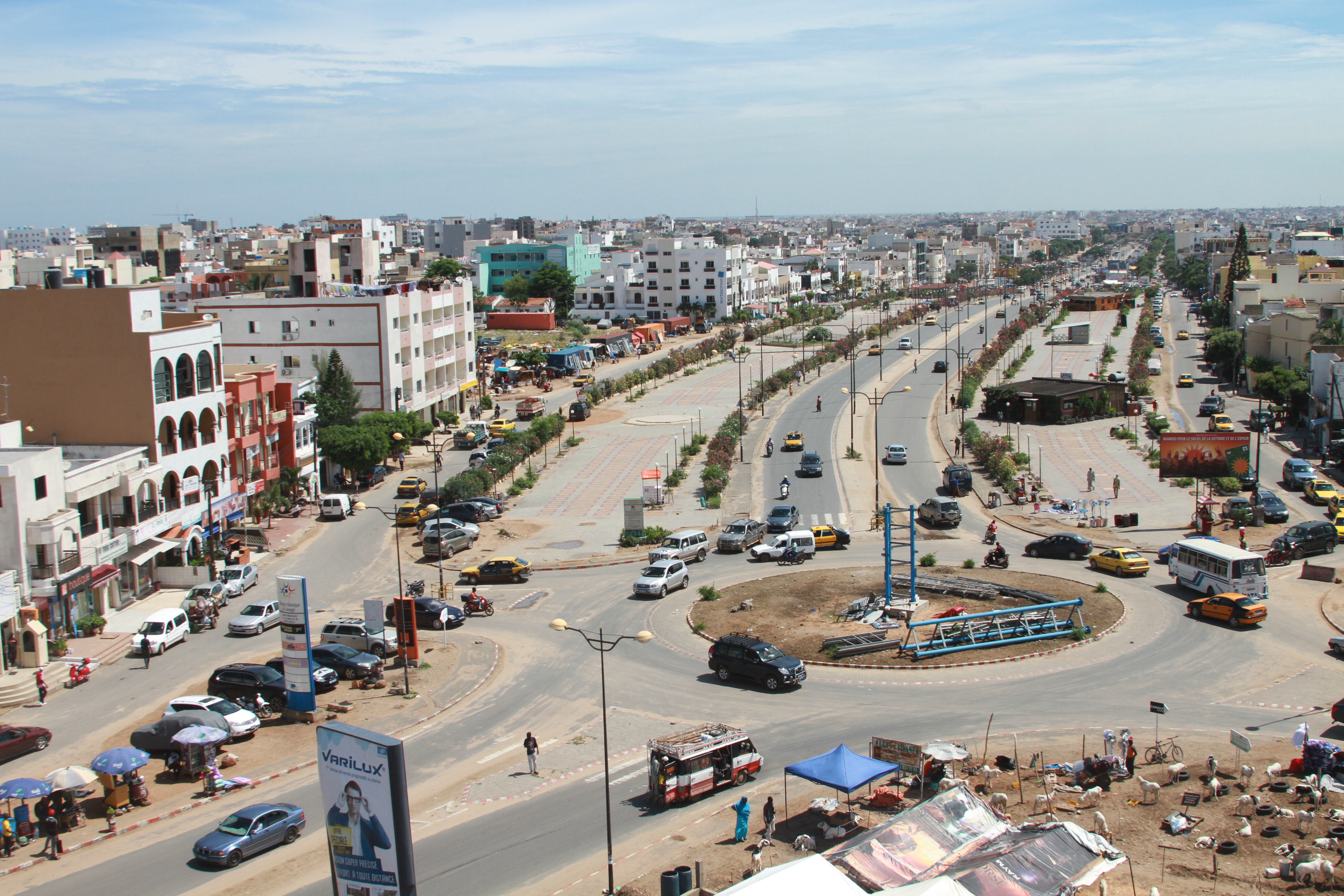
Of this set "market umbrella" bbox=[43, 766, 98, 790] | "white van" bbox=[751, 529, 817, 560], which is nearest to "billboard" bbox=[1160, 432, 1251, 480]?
"white van" bbox=[751, 529, 817, 560]

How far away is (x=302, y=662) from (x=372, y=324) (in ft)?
132

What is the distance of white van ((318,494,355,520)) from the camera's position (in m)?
51.3

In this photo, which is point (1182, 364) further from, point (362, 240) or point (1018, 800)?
point (1018, 800)

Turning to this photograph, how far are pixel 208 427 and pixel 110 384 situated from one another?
459 cm

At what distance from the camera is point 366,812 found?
16.5 m

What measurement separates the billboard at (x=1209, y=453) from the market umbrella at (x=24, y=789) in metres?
44.3

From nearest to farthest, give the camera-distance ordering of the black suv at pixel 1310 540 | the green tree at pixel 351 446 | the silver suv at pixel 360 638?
the silver suv at pixel 360 638 < the black suv at pixel 1310 540 < the green tree at pixel 351 446

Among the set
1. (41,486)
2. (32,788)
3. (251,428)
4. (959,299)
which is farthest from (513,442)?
(959,299)

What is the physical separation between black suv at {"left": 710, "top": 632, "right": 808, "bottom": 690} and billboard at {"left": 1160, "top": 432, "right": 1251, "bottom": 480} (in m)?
27.6

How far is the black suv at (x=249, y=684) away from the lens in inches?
1168

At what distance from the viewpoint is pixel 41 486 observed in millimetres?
35125

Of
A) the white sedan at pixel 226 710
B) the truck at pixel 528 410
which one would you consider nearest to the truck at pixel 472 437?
the truck at pixel 528 410

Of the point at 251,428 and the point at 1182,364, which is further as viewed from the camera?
the point at 1182,364

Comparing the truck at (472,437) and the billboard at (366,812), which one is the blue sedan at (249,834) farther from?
the truck at (472,437)
